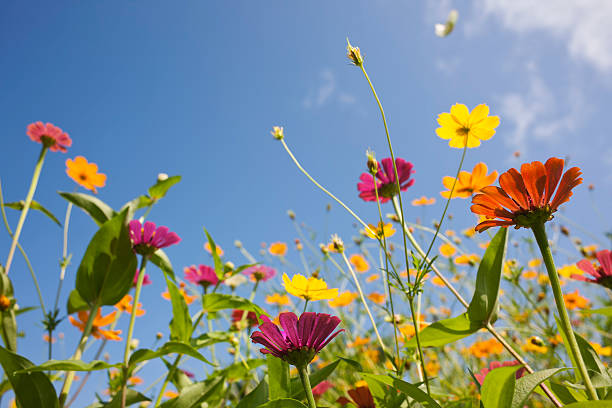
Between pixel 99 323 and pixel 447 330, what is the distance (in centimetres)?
88

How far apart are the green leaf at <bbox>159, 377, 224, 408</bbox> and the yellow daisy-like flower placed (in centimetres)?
59

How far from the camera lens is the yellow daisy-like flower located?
564mm

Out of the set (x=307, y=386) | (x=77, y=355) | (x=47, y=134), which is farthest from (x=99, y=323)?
(x=307, y=386)

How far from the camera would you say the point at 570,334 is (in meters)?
0.35

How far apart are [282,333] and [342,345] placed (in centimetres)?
147

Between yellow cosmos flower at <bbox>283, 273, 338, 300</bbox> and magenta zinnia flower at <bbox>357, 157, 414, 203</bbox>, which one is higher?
magenta zinnia flower at <bbox>357, 157, 414, 203</bbox>

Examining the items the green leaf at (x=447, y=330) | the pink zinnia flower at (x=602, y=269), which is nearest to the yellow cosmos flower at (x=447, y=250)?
the pink zinnia flower at (x=602, y=269)

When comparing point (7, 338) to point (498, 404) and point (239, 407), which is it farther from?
point (498, 404)

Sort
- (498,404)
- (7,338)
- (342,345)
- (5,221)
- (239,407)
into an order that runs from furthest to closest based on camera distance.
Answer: (342,345) → (5,221) → (7,338) → (239,407) → (498,404)

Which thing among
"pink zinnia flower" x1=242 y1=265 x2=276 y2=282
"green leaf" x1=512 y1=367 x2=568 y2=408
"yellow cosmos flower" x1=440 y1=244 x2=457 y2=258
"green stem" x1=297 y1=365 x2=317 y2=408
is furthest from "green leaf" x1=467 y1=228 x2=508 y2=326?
"yellow cosmos flower" x1=440 y1=244 x2=457 y2=258

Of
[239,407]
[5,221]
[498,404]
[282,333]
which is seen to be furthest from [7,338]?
[498,404]

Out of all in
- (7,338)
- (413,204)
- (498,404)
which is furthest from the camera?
(413,204)

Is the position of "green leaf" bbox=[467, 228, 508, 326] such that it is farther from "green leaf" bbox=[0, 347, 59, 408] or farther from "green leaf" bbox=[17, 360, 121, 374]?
"green leaf" bbox=[0, 347, 59, 408]

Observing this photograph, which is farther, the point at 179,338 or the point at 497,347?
the point at 497,347
